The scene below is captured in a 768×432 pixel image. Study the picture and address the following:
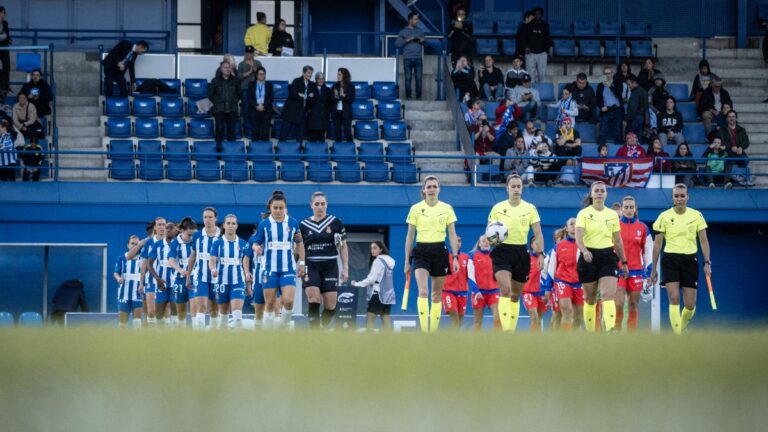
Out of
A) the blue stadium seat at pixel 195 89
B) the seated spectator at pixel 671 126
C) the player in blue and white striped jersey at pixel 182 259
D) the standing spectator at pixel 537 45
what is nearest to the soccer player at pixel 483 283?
the player in blue and white striped jersey at pixel 182 259

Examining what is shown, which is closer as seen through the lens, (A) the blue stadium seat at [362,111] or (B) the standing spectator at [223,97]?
(B) the standing spectator at [223,97]

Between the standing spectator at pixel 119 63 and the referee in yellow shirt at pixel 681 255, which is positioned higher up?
the standing spectator at pixel 119 63

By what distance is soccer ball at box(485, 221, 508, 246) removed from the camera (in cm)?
1716

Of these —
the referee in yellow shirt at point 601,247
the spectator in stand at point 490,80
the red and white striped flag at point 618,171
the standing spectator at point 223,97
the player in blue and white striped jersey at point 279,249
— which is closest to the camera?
the referee in yellow shirt at point 601,247

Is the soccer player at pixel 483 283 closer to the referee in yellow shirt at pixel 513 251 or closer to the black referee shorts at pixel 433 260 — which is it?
the black referee shorts at pixel 433 260

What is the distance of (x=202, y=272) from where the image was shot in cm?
2050

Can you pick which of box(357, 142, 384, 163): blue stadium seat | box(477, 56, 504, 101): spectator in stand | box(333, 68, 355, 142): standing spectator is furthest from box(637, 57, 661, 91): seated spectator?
box(333, 68, 355, 142): standing spectator

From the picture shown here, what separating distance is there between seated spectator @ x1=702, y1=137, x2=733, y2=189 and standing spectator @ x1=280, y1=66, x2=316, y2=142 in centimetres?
905

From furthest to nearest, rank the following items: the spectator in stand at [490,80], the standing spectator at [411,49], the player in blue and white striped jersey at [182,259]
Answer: the standing spectator at [411,49] → the spectator in stand at [490,80] → the player in blue and white striped jersey at [182,259]

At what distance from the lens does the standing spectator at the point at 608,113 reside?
31.8 meters

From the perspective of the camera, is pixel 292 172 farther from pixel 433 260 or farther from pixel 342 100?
pixel 433 260

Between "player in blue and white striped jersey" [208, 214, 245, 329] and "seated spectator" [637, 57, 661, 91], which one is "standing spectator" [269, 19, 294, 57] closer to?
"seated spectator" [637, 57, 661, 91]

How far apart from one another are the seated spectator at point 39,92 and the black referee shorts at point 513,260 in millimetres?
15798

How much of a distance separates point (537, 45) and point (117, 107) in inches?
405
